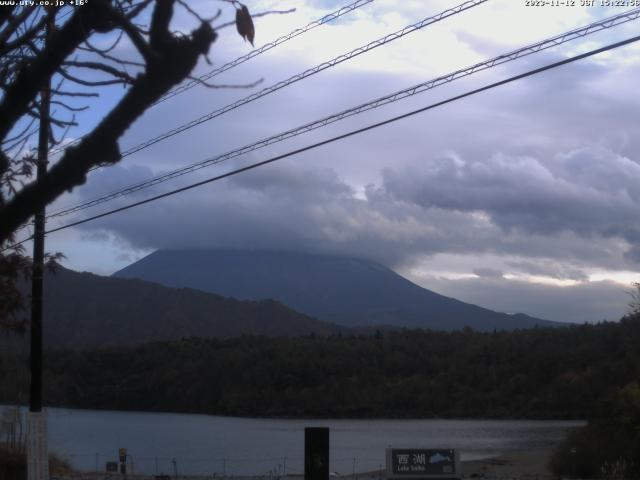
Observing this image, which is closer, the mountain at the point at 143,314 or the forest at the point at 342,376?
the forest at the point at 342,376

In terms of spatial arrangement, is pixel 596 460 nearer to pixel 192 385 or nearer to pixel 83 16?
pixel 83 16

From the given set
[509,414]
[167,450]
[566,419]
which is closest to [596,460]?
[167,450]

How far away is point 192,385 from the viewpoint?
297 ft

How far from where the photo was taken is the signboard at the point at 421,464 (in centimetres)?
2148

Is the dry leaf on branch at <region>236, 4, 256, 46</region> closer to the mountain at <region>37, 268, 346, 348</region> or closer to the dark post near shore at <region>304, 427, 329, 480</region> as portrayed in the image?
the dark post near shore at <region>304, 427, 329, 480</region>

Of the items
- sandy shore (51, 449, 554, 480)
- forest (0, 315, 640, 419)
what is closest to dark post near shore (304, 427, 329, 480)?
sandy shore (51, 449, 554, 480)

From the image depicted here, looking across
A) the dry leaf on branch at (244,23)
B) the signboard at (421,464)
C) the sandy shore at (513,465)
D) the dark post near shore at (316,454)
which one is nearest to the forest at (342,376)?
the sandy shore at (513,465)

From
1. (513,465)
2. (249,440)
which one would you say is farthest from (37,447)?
(249,440)

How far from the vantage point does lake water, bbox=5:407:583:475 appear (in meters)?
43.3

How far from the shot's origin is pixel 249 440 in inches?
2250

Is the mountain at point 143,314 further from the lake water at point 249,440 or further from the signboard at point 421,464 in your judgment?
the signboard at point 421,464

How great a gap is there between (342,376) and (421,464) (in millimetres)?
68050

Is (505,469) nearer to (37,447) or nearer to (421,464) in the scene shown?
(421,464)

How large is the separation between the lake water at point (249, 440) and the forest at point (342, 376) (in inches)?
167
